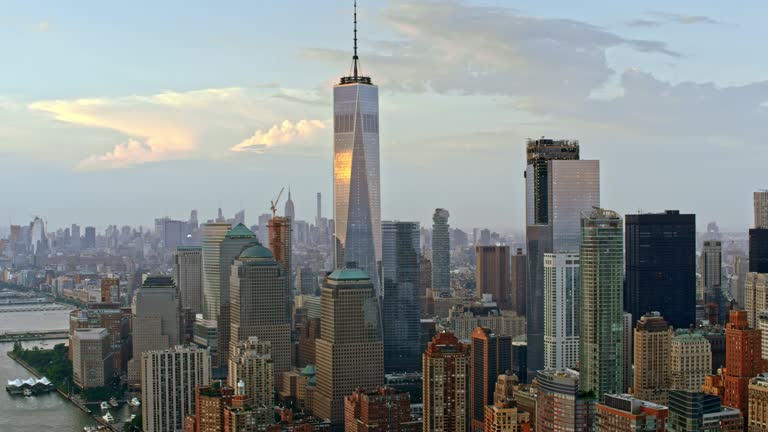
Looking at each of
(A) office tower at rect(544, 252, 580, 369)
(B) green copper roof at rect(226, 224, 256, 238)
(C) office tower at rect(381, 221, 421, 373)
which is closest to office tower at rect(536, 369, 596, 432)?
(A) office tower at rect(544, 252, 580, 369)

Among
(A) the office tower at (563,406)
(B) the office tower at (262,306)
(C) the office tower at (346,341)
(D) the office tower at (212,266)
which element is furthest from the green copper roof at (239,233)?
(A) the office tower at (563,406)

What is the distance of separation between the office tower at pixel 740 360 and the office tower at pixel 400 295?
964 cm

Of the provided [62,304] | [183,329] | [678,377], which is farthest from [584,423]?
[62,304]

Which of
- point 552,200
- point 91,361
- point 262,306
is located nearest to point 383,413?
point 262,306

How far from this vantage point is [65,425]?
18844mm

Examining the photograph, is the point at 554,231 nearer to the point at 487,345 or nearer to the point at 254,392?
the point at 487,345

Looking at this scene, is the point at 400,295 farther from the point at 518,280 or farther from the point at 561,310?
the point at 561,310

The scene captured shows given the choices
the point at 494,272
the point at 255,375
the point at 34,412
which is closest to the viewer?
the point at 255,375

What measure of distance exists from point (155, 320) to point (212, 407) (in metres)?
10.5

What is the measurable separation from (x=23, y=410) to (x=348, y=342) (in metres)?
6.75

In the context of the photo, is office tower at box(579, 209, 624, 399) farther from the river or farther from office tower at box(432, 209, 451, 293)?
office tower at box(432, 209, 451, 293)

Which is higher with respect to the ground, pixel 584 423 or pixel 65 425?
pixel 584 423

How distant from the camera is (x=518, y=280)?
98.6 feet

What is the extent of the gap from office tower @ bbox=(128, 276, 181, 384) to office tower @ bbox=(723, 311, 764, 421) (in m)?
13.7
